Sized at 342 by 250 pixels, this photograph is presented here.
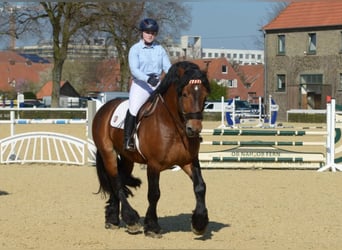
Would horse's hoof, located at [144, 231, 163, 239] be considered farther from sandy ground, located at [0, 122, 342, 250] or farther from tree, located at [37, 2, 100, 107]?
tree, located at [37, 2, 100, 107]

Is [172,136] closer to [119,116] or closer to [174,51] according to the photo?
[119,116]

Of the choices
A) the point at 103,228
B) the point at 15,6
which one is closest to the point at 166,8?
the point at 15,6

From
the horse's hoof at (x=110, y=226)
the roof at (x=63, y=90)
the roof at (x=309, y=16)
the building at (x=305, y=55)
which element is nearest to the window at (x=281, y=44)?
the building at (x=305, y=55)

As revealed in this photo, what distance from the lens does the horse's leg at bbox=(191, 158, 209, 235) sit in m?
7.47

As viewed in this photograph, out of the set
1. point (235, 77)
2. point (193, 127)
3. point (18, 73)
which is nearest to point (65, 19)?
point (193, 127)

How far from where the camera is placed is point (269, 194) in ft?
37.1

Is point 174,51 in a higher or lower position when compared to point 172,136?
higher

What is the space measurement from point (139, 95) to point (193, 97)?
1015 millimetres

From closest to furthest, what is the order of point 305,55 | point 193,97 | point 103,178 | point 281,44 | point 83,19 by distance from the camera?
point 193,97 → point 103,178 → point 83,19 → point 305,55 → point 281,44

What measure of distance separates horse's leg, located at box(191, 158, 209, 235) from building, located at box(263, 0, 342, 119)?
156ft

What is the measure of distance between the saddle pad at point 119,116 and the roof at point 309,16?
48.8 meters

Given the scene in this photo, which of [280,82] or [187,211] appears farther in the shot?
[280,82]

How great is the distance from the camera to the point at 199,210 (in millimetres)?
7523

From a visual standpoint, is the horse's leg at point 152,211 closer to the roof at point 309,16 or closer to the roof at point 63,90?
the roof at point 309,16
